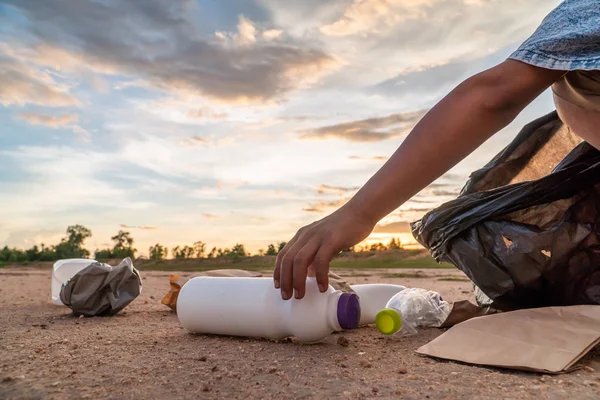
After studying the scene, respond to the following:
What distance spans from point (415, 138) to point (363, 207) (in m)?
0.29

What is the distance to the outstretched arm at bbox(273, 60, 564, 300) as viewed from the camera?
156 cm

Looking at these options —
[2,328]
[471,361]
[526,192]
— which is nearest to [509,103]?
[471,361]

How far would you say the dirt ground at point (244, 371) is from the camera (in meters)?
1.59

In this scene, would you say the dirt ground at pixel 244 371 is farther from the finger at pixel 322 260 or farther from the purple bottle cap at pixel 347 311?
the finger at pixel 322 260

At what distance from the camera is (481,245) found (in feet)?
8.59

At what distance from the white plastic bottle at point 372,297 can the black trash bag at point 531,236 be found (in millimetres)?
507

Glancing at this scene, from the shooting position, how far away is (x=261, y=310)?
2289 mm

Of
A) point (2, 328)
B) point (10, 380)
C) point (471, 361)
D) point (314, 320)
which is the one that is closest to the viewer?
point (10, 380)

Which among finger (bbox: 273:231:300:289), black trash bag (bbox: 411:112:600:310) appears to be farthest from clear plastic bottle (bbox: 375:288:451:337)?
finger (bbox: 273:231:300:289)

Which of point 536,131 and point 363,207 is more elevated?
point 536,131

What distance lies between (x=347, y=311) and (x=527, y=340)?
71 centimetres

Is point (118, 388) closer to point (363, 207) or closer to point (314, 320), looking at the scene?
point (314, 320)

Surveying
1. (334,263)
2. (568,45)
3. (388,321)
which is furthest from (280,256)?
(334,263)

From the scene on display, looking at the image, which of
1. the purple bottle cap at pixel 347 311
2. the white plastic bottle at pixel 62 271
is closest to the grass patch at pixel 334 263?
the white plastic bottle at pixel 62 271
